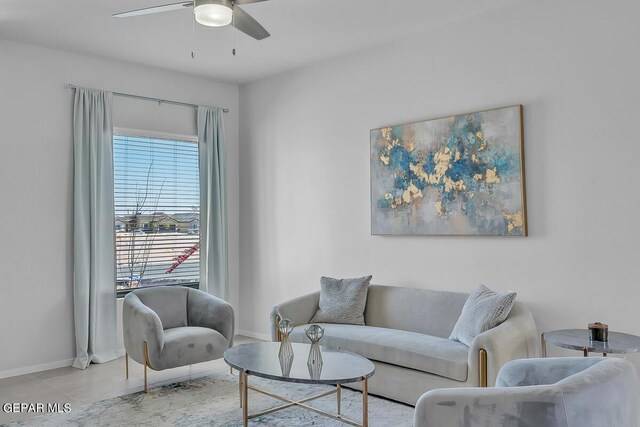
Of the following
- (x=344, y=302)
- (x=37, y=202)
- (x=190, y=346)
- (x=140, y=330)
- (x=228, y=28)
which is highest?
(x=228, y=28)

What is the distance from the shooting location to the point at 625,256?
11.0ft

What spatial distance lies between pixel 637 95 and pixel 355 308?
8.34ft

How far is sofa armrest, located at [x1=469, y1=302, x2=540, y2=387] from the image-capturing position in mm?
3107

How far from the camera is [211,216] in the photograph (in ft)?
18.6

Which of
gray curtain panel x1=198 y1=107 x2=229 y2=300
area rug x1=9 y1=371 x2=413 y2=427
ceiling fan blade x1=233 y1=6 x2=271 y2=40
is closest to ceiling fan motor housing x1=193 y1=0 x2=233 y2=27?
ceiling fan blade x1=233 y1=6 x2=271 y2=40

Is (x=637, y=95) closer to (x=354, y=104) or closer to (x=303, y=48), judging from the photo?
(x=354, y=104)

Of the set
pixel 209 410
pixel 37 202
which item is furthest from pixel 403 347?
pixel 37 202

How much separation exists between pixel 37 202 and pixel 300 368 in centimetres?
302

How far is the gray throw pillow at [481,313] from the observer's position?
3422mm

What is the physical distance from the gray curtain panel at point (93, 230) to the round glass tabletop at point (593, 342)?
381 cm

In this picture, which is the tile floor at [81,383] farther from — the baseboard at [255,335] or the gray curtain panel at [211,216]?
the gray curtain panel at [211,216]

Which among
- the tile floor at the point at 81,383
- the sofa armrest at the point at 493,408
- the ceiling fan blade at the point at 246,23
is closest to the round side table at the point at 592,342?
the sofa armrest at the point at 493,408

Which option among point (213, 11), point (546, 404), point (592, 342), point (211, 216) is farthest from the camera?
point (211, 216)

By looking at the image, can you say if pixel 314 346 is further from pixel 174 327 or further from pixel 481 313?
pixel 174 327
